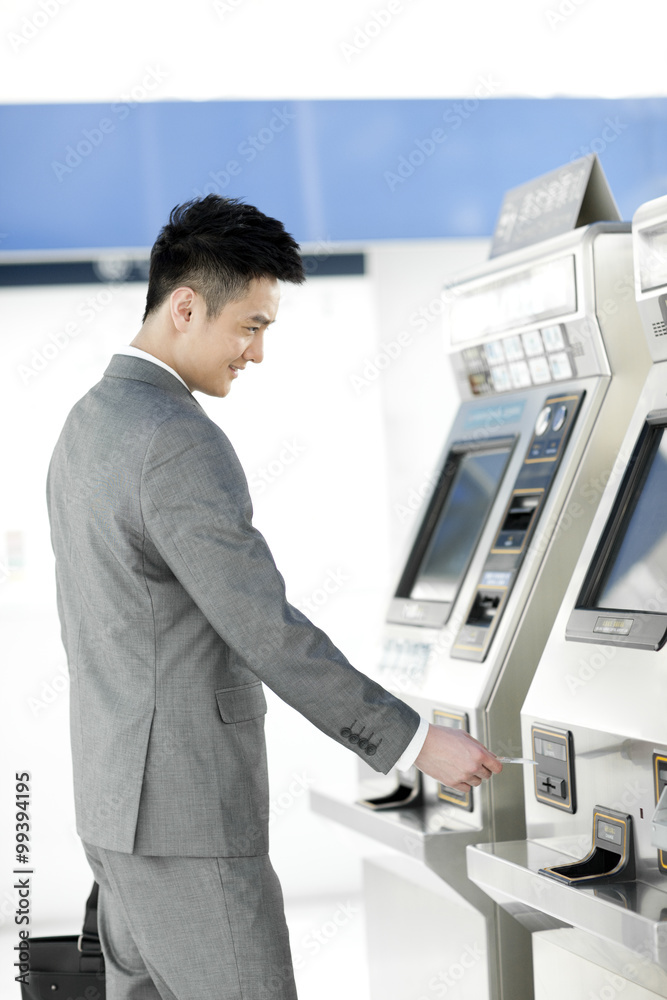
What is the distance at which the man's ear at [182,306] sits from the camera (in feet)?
6.06

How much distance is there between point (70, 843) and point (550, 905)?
118 inches

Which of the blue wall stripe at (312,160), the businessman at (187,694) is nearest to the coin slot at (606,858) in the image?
the businessman at (187,694)

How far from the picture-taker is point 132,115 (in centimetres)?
412

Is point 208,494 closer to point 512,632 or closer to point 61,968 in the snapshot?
point 512,632

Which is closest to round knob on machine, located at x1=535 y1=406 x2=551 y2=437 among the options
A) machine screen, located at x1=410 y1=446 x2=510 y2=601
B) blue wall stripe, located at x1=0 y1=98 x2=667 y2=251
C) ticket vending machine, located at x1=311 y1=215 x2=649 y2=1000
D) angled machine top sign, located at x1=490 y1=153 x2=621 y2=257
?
ticket vending machine, located at x1=311 y1=215 x2=649 y2=1000

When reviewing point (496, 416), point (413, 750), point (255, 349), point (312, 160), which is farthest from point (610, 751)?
point (312, 160)

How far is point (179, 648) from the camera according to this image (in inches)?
68.9

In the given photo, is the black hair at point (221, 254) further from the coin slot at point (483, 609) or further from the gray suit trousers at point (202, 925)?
the coin slot at point (483, 609)

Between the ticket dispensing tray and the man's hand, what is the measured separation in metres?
0.26

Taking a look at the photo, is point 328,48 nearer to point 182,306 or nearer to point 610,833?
point 182,306

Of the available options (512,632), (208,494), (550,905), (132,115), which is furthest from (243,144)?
(550,905)

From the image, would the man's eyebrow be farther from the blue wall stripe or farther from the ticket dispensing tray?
the blue wall stripe

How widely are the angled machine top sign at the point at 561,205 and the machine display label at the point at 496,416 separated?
0.48 meters

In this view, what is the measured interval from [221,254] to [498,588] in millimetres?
1193
